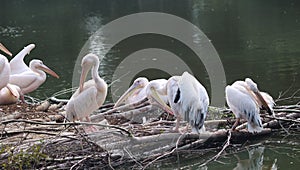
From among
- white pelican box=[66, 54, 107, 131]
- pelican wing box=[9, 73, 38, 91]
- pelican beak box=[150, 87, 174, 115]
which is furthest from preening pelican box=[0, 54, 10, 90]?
pelican beak box=[150, 87, 174, 115]

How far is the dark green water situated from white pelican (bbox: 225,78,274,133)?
0.36 m

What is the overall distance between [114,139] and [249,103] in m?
1.54

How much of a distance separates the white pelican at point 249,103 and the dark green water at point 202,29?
364 millimetres

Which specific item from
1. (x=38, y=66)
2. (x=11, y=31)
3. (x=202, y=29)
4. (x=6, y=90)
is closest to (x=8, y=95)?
(x=6, y=90)

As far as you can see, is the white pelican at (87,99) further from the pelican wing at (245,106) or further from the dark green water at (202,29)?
the pelican wing at (245,106)

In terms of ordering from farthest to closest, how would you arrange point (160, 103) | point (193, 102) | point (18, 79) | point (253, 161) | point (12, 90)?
point (18, 79) → point (12, 90) → point (160, 103) → point (253, 161) → point (193, 102)

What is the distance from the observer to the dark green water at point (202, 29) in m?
11.1

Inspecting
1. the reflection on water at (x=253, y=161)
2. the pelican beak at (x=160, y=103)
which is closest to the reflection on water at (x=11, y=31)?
the pelican beak at (x=160, y=103)

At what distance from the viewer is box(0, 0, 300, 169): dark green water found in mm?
11125

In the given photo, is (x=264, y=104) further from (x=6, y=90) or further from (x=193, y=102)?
(x=6, y=90)

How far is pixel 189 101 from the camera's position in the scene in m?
6.10

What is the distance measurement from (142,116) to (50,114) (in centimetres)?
110

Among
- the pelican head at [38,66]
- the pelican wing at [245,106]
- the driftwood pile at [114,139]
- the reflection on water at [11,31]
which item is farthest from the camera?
the reflection on water at [11,31]

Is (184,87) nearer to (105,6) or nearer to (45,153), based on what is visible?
(45,153)
